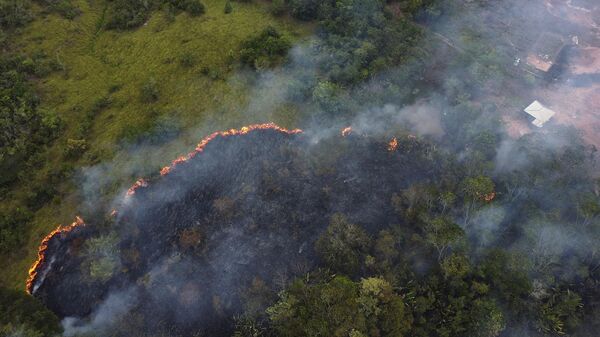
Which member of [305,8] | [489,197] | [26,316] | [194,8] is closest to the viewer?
[26,316]

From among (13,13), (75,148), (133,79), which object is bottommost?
(75,148)

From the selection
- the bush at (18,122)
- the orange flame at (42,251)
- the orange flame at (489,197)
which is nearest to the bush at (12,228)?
the orange flame at (42,251)

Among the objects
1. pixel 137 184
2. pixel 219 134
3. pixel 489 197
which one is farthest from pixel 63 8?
pixel 489 197

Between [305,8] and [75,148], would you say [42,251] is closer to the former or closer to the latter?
[75,148]

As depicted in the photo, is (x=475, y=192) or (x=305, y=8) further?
(x=305, y=8)

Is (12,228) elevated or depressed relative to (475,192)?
elevated

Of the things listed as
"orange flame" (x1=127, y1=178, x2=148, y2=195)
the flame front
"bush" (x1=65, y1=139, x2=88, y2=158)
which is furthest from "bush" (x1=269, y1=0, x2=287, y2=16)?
"orange flame" (x1=127, y1=178, x2=148, y2=195)

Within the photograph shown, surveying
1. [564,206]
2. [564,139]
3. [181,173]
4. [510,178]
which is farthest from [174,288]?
[564,139]
